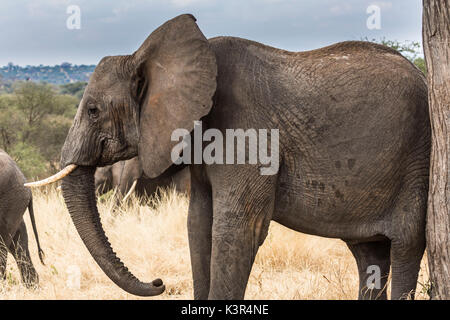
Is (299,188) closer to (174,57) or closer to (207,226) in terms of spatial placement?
(207,226)

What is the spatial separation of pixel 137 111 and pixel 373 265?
6.15ft

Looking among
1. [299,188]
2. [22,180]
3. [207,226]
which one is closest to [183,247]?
[22,180]

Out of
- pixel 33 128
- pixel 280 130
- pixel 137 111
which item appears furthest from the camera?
pixel 33 128

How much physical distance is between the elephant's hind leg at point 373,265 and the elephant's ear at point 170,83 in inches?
59.7

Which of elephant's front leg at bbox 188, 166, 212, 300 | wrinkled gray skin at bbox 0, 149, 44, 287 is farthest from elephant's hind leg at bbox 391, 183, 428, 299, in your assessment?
wrinkled gray skin at bbox 0, 149, 44, 287

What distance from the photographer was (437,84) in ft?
12.6

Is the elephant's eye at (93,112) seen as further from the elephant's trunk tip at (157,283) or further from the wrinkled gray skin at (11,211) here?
the wrinkled gray skin at (11,211)

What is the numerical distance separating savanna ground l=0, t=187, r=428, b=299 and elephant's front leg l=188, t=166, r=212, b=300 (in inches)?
30.9

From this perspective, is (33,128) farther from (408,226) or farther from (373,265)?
(408,226)

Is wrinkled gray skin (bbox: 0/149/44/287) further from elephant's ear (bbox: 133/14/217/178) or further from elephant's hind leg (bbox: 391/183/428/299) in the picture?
elephant's hind leg (bbox: 391/183/428/299)

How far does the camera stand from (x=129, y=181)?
1011cm

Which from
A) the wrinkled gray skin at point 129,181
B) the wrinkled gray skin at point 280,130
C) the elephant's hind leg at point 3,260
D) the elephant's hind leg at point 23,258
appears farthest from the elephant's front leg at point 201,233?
the wrinkled gray skin at point 129,181

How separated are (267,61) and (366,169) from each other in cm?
85

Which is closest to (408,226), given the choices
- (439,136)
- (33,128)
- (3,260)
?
(439,136)
